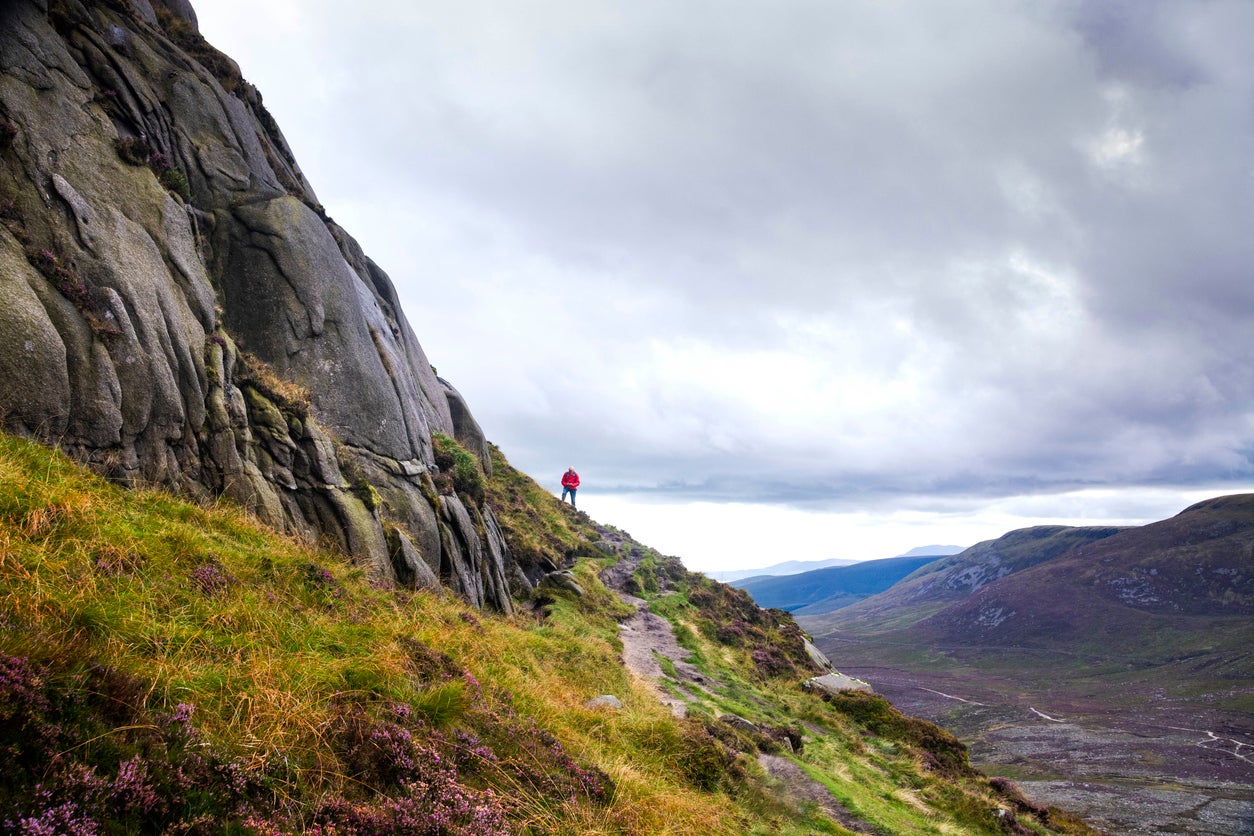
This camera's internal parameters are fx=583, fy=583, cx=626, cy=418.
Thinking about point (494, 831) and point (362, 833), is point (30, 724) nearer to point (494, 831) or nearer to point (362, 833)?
point (362, 833)

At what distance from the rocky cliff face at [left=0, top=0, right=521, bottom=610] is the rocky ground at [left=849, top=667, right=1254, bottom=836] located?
5605 centimetres

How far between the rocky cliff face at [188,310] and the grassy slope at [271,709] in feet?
7.47

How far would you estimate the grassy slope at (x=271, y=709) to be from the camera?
425 centimetres

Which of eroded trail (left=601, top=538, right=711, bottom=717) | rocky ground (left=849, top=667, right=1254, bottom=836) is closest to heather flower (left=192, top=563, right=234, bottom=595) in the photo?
eroded trail (left=601, top=538, right=711, bottom=717)

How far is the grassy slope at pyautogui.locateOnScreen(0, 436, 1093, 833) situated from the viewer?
4.25 metres

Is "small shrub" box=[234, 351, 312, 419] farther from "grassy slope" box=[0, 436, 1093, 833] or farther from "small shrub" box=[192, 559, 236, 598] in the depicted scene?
"small shrub" box=[192, 559, 236, 598]

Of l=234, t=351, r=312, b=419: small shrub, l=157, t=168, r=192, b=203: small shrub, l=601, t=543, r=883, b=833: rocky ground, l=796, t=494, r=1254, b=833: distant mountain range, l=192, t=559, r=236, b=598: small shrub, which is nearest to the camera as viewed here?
l=192, t=559, r=236, b=598: small shrub

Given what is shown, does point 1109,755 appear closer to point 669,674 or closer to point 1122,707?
point 1122,707

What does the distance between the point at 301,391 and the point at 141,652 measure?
13.3 m

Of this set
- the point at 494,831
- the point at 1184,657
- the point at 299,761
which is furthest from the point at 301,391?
the point at 1184,657

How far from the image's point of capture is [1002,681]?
158250mm

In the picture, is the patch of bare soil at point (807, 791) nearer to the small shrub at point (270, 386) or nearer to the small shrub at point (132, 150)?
the small shrub at point (270, 386)

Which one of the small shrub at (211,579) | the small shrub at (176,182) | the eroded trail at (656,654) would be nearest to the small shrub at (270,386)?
the small shrub at (176,182)

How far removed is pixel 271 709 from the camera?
6.10 meters
